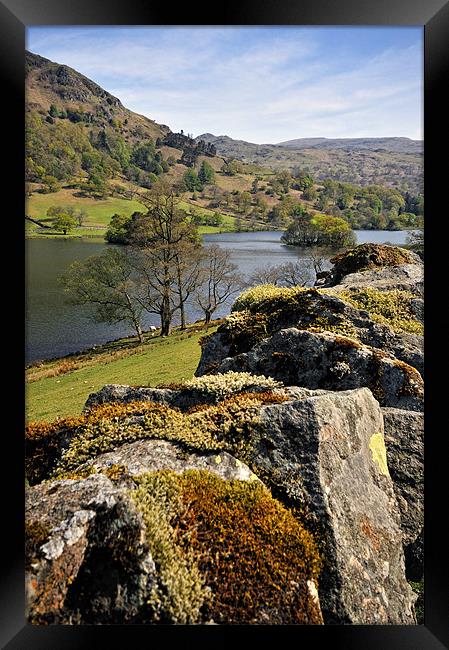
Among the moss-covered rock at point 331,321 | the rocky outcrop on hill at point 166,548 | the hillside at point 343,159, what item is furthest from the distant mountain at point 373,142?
the rocky outcrop on hill at point 166,548

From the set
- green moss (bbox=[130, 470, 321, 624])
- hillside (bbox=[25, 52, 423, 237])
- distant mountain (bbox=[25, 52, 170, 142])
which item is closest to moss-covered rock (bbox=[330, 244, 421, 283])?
hillside (bbox=[25, 52, 423, 237])

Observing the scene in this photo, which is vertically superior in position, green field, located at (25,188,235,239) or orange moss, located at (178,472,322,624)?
green field, located at (25,188,235,239)

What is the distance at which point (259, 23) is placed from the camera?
357 centimetres

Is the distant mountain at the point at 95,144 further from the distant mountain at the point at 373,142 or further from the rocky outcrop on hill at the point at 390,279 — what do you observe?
the rocky outcrop on hill at the point at 390,279

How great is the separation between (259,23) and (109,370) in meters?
13.4

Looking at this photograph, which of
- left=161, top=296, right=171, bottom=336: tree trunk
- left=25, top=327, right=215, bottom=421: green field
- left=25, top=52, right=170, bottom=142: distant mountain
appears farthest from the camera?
left=161, top=296, right=171, bottom=336: tree trunk

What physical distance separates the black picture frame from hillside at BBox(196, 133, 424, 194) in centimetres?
598

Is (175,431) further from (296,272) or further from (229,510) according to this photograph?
(296,272)

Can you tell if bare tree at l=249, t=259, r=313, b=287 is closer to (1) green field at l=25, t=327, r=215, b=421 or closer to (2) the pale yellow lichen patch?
(1) green field at l=25, t=327, r=215, b=421

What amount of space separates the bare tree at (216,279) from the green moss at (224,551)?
61.3 feet

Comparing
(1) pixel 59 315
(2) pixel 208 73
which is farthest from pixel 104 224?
(2) pixel 208 73

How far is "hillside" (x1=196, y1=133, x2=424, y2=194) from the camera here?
10.5 metres
